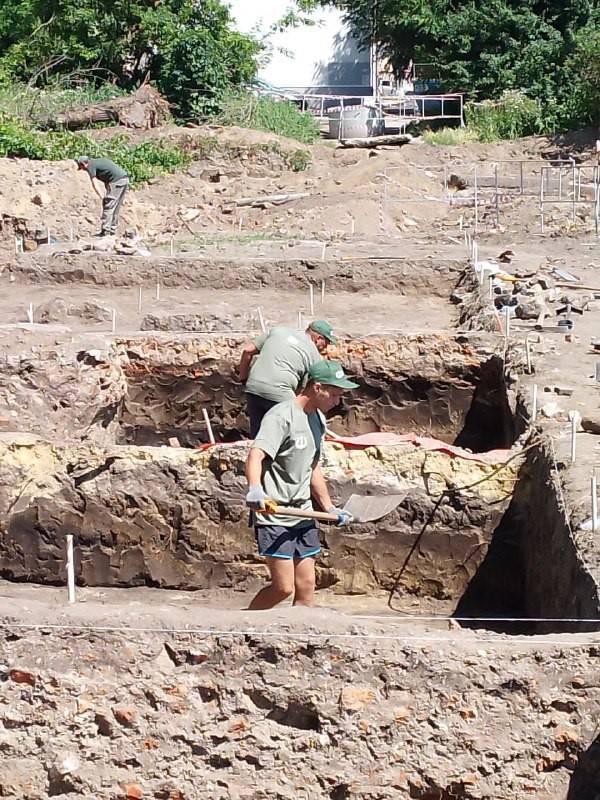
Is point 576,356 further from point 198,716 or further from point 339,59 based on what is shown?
point 339,59

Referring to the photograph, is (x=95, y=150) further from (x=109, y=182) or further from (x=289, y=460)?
(x=289, y=460)

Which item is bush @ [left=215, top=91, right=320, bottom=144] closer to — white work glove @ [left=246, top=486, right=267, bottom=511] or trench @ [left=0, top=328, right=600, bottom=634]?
trench @ [left=0, top=328, right=600, bottom=634]

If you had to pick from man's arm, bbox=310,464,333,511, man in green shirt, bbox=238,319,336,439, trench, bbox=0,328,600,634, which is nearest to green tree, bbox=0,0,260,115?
trench, bbox=0,328,600,634

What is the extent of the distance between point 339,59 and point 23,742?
42028mm

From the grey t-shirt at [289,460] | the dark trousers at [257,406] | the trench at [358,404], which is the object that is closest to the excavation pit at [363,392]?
the trench at [358,404]

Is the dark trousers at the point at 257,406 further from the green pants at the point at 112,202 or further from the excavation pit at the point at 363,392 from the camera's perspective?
the green pants at the point at 112,202

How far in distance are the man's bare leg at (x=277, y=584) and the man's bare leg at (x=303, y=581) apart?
6 cm

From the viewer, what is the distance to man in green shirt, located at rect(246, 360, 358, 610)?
16.1 feet

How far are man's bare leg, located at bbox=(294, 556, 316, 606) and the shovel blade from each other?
1.61ft

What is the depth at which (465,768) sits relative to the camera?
3.99 metres

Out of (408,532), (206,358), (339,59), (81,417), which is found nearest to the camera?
(408,532)

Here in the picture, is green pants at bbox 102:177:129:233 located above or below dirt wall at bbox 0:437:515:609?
above

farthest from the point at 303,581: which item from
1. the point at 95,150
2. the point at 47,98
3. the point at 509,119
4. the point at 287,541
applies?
the point at 509,119

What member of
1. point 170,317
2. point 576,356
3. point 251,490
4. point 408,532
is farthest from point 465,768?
point 170,317
